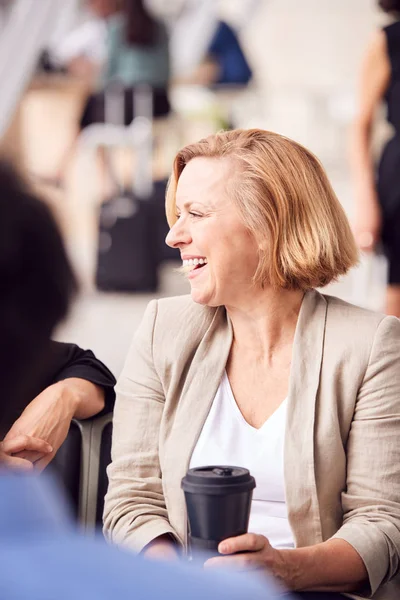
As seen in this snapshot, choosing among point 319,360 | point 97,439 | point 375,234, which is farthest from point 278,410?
point 375,234

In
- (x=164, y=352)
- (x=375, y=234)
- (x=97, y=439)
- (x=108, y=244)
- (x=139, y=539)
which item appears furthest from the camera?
(x=108, y=244)

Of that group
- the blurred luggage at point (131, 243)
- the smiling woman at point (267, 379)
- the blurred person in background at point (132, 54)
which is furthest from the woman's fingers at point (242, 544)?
the blurred person in background at point (132, 54)

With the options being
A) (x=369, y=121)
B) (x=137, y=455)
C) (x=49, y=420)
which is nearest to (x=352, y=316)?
(x=137, y=455)

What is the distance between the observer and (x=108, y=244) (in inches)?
233

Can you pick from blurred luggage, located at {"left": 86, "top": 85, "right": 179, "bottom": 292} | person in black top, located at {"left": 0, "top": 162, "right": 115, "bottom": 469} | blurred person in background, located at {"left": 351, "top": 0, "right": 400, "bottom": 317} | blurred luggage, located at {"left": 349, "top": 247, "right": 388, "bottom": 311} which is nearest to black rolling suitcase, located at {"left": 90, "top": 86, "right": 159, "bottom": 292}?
blurred luggage, located at {"left": 86, "top": 85, "right": 179, "bottom": 292}

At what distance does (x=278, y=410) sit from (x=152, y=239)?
432 cm

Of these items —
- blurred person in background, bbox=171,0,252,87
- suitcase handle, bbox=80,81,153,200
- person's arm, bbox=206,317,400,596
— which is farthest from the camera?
blurred person in background, bbox=171,0,252,87

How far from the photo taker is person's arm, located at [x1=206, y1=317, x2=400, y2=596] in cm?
148

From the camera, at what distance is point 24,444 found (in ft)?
5.19

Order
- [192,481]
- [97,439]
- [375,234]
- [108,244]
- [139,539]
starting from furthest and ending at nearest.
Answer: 1. [108,244]
2. [375,234]
3. [97,439]
4. [139,539]
5. [192,481]

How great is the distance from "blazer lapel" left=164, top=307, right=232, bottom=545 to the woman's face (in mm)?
77

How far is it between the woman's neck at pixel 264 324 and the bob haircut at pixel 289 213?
3cm

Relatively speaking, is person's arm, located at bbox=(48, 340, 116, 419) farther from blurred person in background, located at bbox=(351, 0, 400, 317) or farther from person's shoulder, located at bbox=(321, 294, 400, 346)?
blurred person in background, located at bbox=(351, 0, 400, 317)

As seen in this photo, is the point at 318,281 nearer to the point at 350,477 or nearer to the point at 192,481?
the point at 350,477
